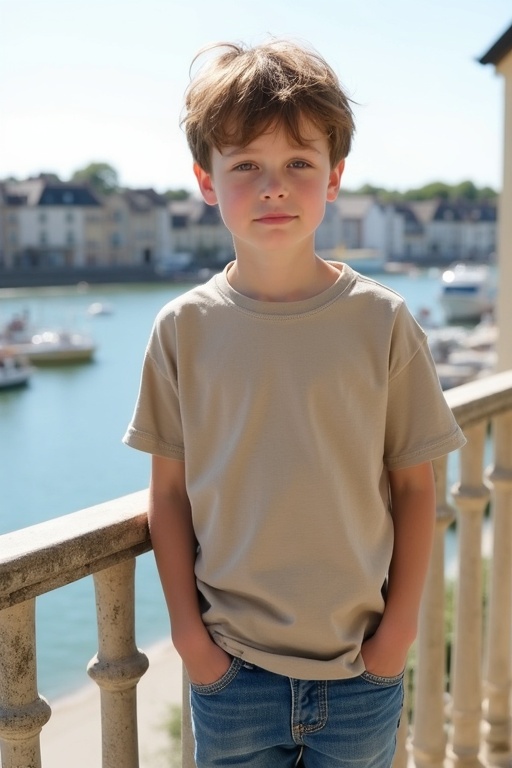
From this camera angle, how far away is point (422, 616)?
2045mm

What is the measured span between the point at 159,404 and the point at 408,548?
42 centimetres

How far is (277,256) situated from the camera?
1.38m

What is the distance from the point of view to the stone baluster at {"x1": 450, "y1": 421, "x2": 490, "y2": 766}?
7.09 ft

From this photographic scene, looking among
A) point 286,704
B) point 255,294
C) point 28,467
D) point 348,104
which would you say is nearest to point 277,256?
point 255,294

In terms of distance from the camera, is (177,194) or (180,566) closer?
(180,566)

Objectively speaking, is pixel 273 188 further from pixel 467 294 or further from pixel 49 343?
pixel 467 294

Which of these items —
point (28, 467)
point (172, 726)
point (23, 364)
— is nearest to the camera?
point (172, 726)

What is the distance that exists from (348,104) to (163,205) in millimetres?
88261

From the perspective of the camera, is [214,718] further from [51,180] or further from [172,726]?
[51,180]

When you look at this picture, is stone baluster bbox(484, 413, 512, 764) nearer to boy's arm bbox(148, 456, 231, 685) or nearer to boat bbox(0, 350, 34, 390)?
boy's arm bbox(148, 456, 231, 685)

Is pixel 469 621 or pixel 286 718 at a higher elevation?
pixel 286 718

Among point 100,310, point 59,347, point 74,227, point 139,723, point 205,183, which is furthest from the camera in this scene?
point 74,227

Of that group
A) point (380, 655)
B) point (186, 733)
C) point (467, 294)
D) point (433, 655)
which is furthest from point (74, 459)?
point (467, 294)

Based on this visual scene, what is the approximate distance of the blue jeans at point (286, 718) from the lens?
4.40 ft
